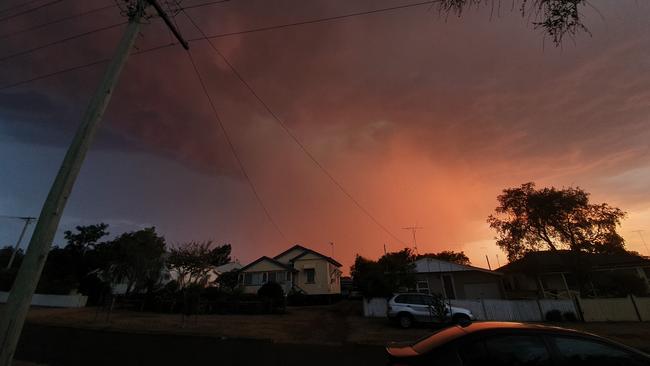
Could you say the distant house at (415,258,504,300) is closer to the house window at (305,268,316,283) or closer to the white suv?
the white suv

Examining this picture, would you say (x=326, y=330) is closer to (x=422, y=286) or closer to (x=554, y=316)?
(x=422, y=286)

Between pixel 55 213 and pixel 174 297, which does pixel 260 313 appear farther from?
pixel 55 213

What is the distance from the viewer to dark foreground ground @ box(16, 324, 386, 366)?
9.41 meters

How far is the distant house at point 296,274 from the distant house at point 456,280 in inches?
547

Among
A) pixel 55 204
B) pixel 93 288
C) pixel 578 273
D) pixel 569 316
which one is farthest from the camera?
pixel 93 288

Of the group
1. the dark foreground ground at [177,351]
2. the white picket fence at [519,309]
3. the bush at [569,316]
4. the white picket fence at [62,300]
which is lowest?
the dark foreground ground at [177,351]

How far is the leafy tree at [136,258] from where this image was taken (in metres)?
32.1

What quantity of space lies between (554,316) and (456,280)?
864 centimetres

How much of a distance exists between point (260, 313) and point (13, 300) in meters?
23.1

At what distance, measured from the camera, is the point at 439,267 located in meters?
27.6

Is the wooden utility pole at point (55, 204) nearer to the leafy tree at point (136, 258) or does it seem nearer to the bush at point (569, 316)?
the bush at point (569, 316)

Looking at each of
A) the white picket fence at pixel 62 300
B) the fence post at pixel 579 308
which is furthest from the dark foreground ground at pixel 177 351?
the white picket fence at pixel 62 300

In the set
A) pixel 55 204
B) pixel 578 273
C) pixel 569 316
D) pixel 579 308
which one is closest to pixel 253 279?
pixel 569 316

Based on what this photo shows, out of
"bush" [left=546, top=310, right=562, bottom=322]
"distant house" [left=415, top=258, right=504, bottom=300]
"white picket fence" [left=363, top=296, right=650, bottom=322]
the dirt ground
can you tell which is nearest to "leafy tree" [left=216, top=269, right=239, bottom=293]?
the dirt ground
